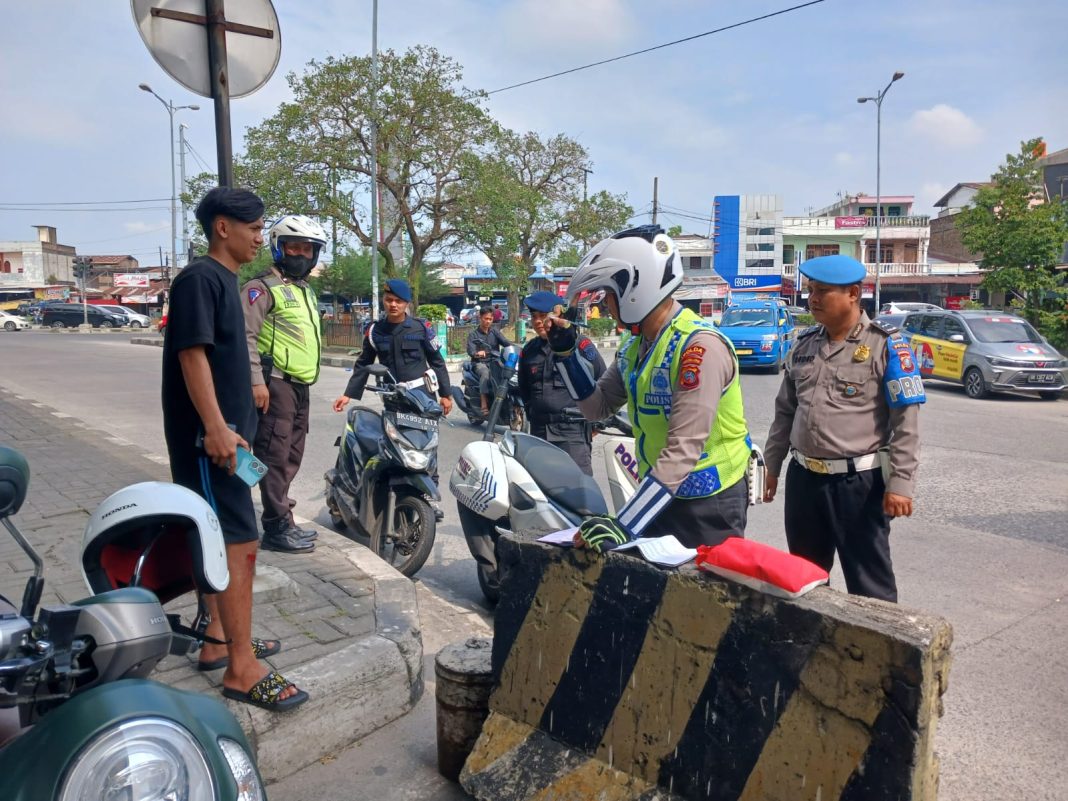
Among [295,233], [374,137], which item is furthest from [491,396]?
[374,137]

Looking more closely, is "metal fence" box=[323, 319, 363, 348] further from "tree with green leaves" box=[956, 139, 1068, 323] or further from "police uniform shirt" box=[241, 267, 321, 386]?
"police uniform shirt" box=[241, 267, 321, 386]

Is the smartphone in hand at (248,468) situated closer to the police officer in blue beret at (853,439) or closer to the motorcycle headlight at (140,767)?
the motorcycle headlight at (140,767)

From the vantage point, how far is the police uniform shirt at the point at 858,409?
3.19 meters

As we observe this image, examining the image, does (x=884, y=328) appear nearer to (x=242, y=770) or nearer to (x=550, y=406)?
(x=550, y=406)

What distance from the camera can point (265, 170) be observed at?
770 inches

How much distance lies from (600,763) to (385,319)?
4611 millimetres

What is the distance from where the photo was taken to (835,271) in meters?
3.31

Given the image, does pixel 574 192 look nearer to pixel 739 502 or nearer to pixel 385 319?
pixel 385 319

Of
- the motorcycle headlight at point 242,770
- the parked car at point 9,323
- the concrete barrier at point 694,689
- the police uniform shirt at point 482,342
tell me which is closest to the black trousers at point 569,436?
the concrete barrier at point 694,689

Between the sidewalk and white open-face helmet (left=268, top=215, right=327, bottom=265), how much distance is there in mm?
1780

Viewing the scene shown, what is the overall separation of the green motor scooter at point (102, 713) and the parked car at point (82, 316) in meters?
46.6

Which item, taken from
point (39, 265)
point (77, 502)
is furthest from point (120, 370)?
point (39, 265)

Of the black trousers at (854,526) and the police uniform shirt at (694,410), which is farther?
the black trousers at (854,526)

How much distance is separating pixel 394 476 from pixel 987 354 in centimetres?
1279
